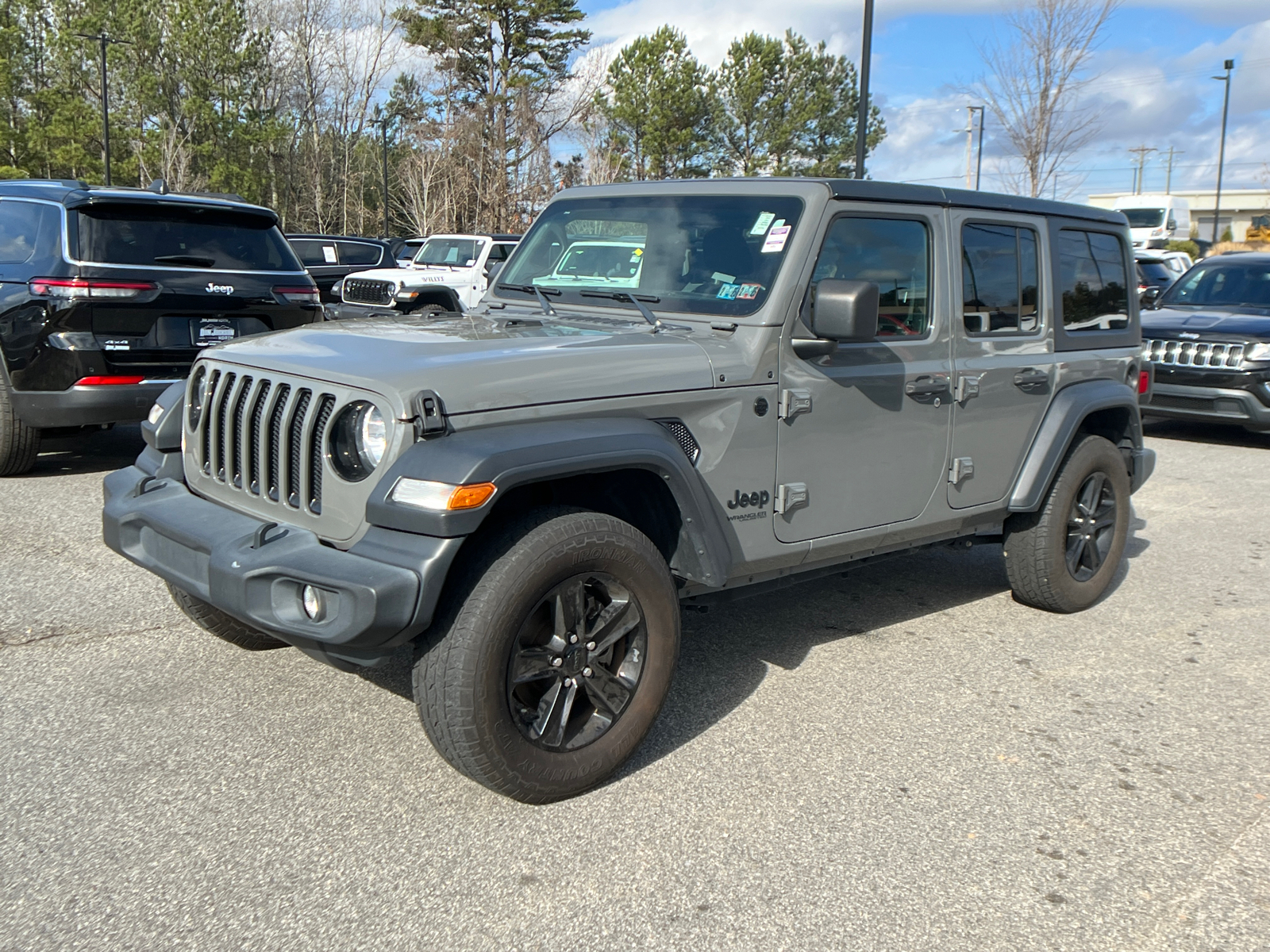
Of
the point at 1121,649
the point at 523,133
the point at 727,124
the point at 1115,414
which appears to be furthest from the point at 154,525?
the point at 727,124

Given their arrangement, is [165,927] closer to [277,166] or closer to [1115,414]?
[1115,414]

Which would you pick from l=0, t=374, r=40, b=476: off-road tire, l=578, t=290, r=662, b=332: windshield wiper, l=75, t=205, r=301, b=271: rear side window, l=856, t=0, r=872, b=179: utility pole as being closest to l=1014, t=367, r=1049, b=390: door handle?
l=578, t=290, r=662, b=332: windshield wiper

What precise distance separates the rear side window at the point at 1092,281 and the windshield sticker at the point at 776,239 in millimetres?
1813

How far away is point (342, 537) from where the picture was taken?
10.1 feet

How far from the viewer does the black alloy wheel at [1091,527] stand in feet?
17.0

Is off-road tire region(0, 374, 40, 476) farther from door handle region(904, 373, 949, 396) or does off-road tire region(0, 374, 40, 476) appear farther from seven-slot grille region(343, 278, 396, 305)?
seven-slot grille region(343, 278, 396, 305)

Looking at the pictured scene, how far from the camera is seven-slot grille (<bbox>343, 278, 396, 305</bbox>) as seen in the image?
49.0 ft

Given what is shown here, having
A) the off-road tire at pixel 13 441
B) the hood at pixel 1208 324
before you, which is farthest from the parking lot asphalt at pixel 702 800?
the hood at pixel 1208 324

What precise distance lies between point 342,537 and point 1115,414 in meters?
4.00

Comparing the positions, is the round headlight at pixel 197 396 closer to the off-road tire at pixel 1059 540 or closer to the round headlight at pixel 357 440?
the round headlight at pixel 357 440

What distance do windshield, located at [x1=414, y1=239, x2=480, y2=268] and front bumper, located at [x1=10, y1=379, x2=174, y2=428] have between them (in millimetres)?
10740

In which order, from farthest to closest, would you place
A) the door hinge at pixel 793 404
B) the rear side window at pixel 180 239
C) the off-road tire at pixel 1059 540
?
the rear side window at pixel 180 239, the off-road tire at pixel 1059 540, the door hinge at pixel 793 404

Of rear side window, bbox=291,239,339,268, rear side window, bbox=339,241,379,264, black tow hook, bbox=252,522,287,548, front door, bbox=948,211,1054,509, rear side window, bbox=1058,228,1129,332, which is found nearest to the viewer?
black tow hook, bbox=252,522,287,548

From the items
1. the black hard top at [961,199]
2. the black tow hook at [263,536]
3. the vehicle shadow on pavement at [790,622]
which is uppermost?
the black hard top at [961,199]
